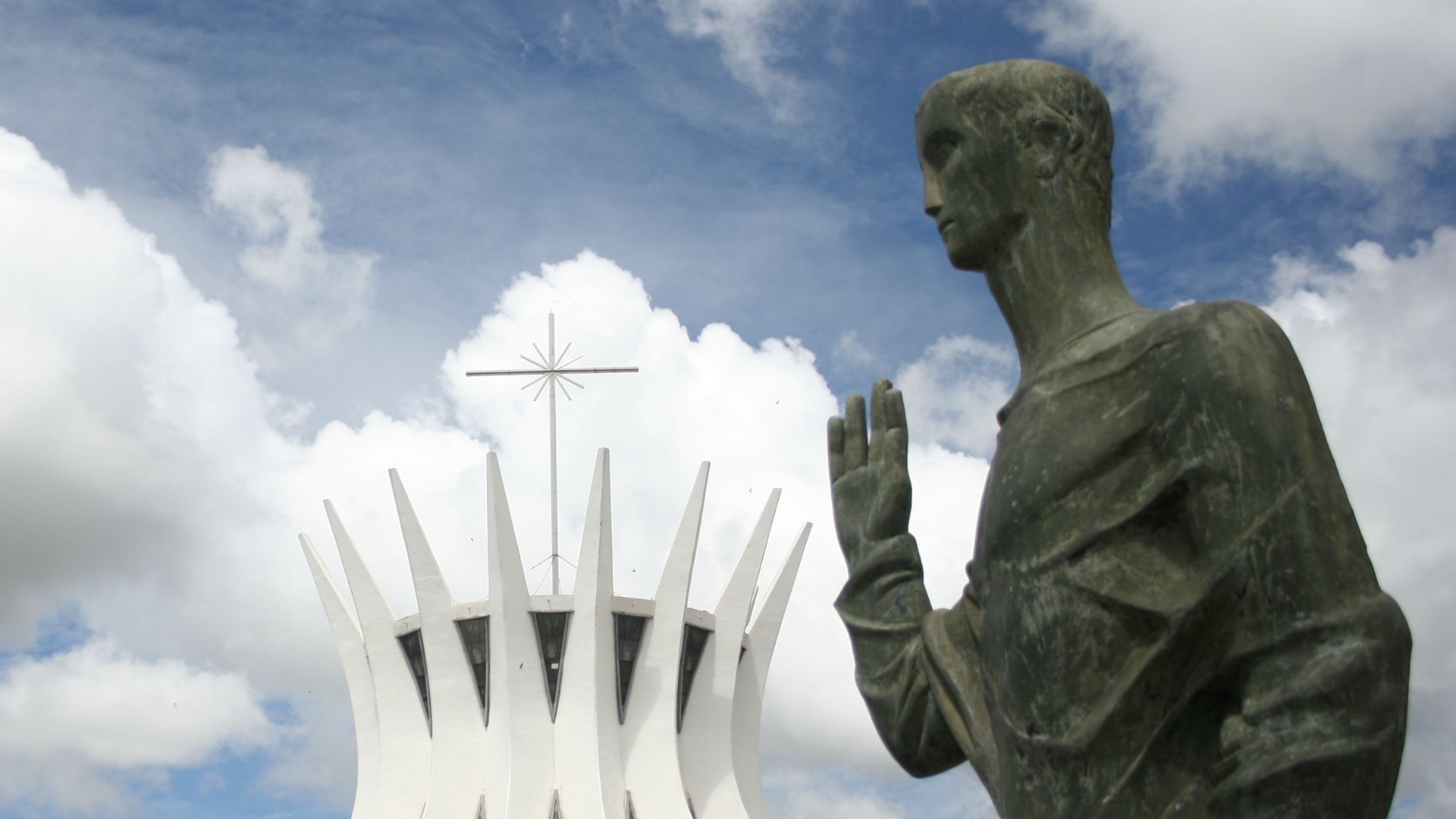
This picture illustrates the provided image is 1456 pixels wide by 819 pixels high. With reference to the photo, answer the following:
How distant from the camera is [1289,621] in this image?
7.87 feet

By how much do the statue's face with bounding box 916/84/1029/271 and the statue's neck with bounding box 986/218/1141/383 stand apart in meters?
0.05

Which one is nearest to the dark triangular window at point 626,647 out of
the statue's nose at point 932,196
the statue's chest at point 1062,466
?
the statue's nose at point 932,196

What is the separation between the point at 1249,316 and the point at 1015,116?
0.66 metres

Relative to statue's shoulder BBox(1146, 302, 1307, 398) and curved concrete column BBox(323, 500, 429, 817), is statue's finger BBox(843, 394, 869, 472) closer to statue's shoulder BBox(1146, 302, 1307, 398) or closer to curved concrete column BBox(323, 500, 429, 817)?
statue's shoulder BBox(1146, 302, 1307, 398)

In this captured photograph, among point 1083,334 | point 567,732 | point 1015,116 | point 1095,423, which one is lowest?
point 1095,423

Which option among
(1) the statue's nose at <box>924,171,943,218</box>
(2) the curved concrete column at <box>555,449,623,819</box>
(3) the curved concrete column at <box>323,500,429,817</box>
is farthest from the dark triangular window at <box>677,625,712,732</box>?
(1) the statue's nose at <box>924,171,943,218</box>

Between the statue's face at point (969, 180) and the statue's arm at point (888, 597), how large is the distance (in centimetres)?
45

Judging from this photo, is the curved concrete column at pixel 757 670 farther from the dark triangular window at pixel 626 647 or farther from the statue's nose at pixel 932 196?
the statue's nose at pixel 932 196

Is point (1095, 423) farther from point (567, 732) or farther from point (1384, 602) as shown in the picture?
point (567, 732)

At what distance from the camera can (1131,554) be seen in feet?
8.41

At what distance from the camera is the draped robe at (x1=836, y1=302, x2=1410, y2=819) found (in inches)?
92.3

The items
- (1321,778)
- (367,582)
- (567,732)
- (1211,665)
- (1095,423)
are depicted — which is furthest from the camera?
(367,582)

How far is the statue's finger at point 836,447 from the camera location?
3.38 metres

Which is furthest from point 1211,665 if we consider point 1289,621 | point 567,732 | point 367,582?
point 367,582
